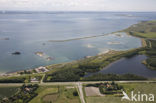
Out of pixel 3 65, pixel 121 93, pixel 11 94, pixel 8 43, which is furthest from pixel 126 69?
pixel 8 43

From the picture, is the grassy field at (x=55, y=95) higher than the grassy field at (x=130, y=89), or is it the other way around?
the grassy field at (x=55, y=95)

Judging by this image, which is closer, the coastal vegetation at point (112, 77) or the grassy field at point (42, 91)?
the grassy field at point (42, 91)

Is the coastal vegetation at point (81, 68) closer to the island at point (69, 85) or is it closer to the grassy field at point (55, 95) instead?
the island at point (69, 85)

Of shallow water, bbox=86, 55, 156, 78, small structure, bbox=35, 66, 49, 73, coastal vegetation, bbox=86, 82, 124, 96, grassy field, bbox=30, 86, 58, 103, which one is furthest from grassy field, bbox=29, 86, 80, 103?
shallow water, bbox=86, 55, 156, 78

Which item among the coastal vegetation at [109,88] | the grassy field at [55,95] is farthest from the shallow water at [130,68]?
the grassy field at [55,95]

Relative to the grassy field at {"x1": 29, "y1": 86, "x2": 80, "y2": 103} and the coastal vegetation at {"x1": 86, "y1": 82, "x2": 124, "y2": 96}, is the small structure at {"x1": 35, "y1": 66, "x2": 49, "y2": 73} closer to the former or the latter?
the grassy field at {"x1": 29, "y1": 86, "x2": 80, "y2": 103}

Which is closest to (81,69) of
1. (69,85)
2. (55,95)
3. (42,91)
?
(69,85)

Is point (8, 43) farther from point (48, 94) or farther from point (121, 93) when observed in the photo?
point (121, 93)
